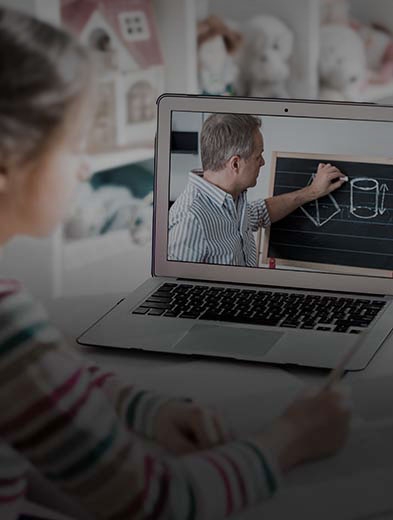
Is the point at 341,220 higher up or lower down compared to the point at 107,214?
higher up

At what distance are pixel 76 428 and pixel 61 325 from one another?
0.53m

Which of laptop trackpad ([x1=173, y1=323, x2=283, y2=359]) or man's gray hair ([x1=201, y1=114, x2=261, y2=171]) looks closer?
laptop trackpad ([x1=173, y1=323, x2=283, y2=359])

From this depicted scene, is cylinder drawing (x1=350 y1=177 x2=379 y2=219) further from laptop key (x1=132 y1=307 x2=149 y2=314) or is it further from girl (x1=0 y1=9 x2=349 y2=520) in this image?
girl (x1=0 y1=9 x2=349 y2=520)

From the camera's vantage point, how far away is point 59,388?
2.26 ft

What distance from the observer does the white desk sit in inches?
30.7

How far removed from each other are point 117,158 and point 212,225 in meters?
1.41

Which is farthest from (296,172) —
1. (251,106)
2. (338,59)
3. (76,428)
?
(338,59)

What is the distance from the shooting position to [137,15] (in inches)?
104

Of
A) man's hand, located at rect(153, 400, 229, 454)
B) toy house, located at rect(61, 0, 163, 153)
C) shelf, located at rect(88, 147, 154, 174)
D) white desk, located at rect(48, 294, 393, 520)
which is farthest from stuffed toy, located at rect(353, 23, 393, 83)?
man's hand, located at rect(153, 400, 229, 454)

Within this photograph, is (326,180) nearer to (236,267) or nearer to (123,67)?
(236,267)

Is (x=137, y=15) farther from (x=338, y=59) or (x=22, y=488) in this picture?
(x=22, y=488)

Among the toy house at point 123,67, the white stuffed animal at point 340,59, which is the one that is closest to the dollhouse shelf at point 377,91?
the white stuffed animal at point 340,59

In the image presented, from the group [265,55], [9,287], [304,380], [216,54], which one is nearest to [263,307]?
[304,380]

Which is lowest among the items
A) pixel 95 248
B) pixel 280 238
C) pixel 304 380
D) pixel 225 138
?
pixel 95 248
